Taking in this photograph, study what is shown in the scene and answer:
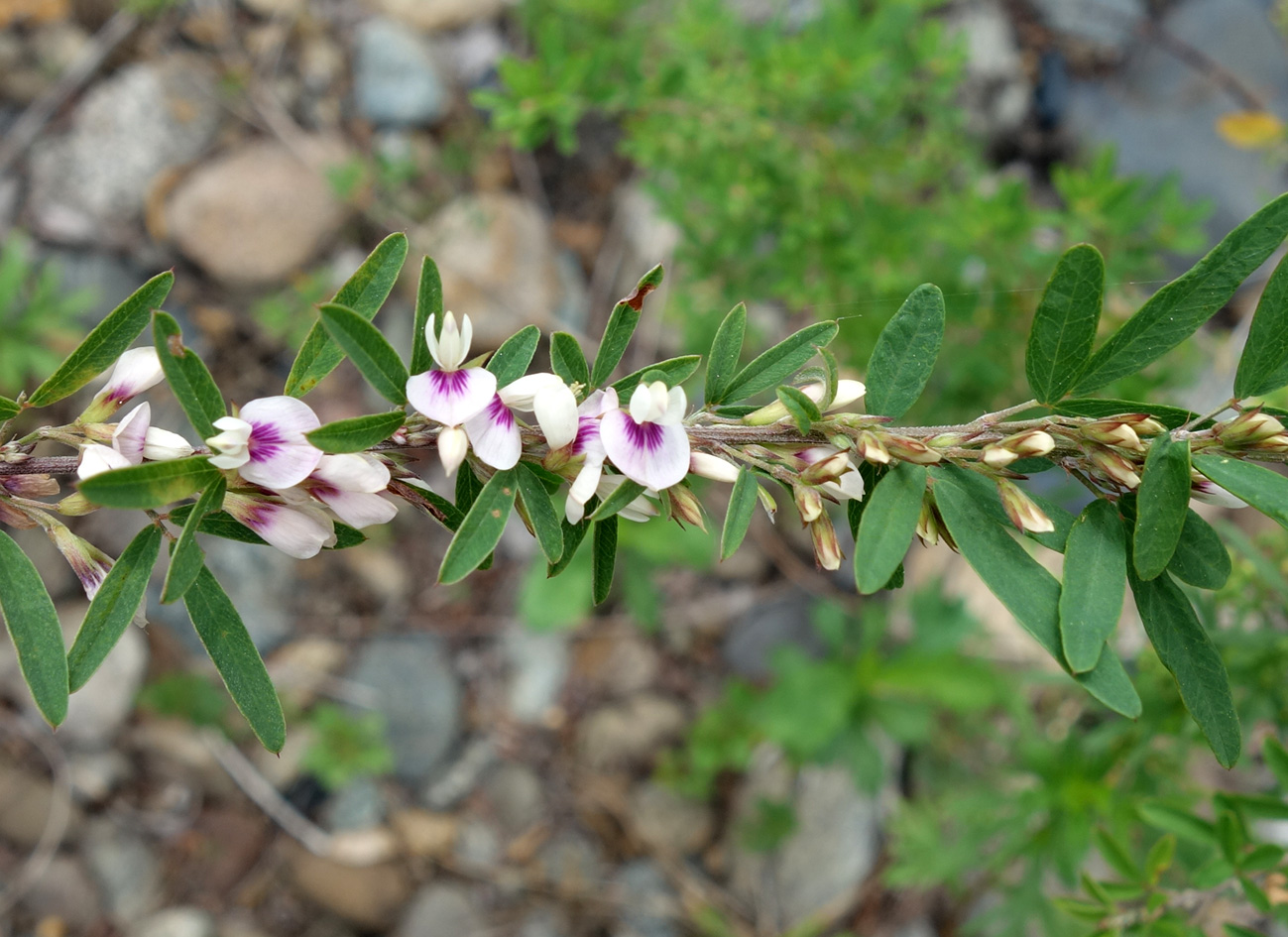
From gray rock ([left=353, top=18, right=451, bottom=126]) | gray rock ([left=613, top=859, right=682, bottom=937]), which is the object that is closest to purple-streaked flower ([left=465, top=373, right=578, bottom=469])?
gray rock ([left=613, top=859, right=682, bottom=937])

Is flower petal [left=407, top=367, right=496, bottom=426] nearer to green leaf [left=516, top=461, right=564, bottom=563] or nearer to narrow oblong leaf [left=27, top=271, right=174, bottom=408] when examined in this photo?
green leaf [left=516, top=461, right=564, bottom=563]

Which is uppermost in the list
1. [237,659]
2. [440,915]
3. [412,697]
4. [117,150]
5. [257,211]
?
[237,659]

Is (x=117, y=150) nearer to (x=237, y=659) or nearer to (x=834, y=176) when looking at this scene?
(x=834, y=176)

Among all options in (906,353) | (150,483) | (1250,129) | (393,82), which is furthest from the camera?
(393,82)

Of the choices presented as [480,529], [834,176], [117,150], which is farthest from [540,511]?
[117,150]

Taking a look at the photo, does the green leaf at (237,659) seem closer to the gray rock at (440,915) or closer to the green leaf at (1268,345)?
the green leaf at (1268,345)

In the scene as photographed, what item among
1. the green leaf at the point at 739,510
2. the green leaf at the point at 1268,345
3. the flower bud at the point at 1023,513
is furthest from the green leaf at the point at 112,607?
the green leaf at the point at 1268,345
